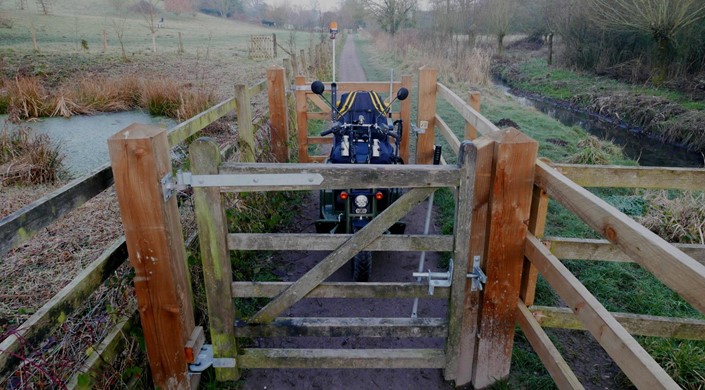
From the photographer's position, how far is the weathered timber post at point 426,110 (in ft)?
19.5

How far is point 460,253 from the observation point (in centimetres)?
267

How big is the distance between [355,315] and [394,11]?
135 feet

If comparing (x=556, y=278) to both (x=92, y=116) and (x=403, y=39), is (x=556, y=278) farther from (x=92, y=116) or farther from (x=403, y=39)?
(x=403, y=39)

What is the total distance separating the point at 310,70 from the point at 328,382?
11.9 meters

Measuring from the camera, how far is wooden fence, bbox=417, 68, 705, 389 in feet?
5.34

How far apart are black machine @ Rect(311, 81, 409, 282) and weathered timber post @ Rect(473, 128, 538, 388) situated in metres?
1.40

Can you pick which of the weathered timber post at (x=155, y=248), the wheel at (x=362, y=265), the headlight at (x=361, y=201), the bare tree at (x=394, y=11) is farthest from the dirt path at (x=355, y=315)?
the bare tree at (x=394, y=11)

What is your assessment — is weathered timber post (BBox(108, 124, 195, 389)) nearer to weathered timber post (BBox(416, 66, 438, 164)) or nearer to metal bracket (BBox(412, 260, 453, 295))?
metal bracket (BBox(412, 260, 453, 295))

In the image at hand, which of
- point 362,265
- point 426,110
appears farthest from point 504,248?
point 426,110

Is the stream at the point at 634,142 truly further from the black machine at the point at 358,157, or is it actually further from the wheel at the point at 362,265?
the wheel at the point at 362,265

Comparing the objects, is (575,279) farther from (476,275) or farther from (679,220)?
(679,220)

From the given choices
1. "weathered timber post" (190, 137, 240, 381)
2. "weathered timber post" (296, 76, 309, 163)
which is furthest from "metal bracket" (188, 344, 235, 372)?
"weathered timber post" (296, 76, 309, 163)

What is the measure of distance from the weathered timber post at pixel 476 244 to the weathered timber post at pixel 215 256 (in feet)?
4.73

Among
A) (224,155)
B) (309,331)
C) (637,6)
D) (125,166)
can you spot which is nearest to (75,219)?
(224,155)
